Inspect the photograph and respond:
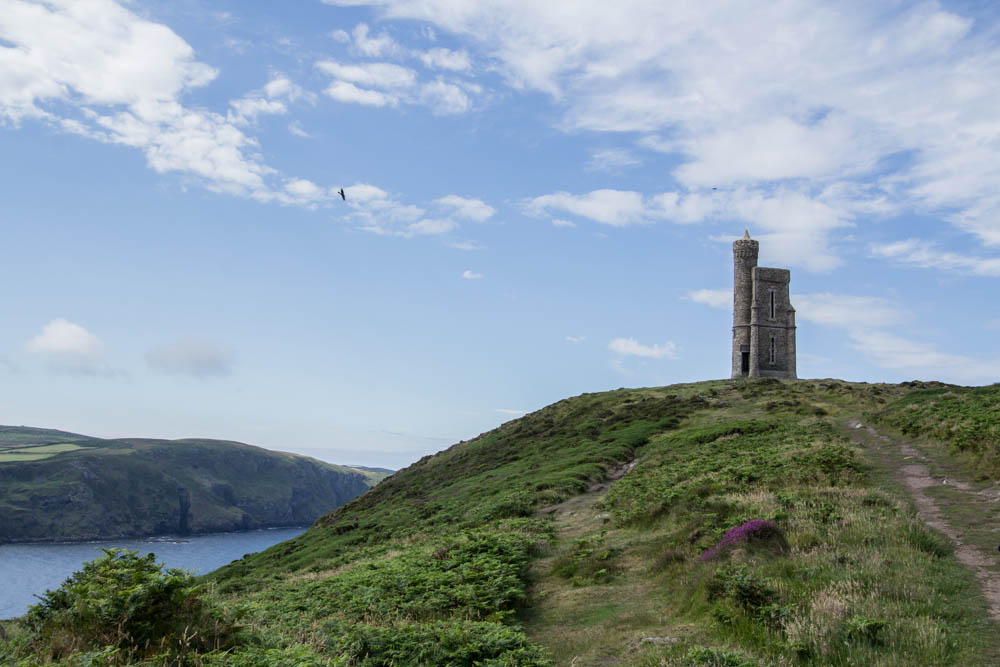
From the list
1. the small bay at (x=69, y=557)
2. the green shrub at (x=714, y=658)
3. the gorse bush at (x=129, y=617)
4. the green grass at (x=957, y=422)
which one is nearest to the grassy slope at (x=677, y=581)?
the green shrub at (x=714, y=658)

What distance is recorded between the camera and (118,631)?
865 cm

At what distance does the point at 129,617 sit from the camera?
355 inches

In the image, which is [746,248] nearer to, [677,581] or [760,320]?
[760,320]

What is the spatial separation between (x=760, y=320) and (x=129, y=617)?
7216 cm

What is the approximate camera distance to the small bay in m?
104

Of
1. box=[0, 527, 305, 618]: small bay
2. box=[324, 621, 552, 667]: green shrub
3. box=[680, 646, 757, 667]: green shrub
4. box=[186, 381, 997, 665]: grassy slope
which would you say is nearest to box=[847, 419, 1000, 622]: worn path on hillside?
box=[186, 381, 997, 665]: grassy slope

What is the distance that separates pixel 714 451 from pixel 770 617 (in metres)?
24.2

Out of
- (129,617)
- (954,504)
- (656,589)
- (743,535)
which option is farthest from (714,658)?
(954,504)

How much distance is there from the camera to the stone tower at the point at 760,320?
72.1 metres

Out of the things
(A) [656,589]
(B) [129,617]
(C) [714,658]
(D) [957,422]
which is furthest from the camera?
(D) [957,422]

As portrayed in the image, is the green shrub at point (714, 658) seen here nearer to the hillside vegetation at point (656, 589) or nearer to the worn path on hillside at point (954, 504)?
the hillside vegetation at point (656, 589)

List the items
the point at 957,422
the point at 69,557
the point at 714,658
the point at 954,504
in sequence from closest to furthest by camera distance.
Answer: the point at 714,658, the point at 954,504, the point at 957,422, the point at 69,557

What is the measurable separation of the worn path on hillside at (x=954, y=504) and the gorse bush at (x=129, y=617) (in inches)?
448

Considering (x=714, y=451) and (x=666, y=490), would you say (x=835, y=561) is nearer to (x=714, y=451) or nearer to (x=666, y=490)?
(x=666, y=490)
